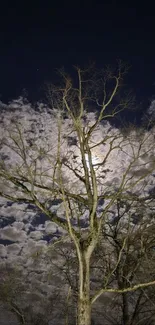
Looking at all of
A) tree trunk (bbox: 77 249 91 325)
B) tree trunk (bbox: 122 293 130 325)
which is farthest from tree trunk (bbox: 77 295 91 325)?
tree trunk (bbox: 122 293 130 325)

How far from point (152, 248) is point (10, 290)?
8.76 meters

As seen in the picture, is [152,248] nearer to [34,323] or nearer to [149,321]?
[149,321]

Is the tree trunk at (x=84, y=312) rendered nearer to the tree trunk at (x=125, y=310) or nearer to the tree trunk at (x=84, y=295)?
the tree trunk at (x=84, y=295)

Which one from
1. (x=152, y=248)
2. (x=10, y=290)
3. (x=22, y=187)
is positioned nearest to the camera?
(x=22, y=187)

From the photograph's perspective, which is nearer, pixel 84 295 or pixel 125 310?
pixel 84 295

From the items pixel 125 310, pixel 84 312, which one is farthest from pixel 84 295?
pixel 125 310

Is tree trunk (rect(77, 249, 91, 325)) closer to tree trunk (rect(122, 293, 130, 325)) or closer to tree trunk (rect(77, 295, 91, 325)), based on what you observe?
tree trunk (rect(77, 295, 91, 325))

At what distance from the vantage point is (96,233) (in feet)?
22.1

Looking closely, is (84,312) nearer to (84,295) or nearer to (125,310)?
(84,295)

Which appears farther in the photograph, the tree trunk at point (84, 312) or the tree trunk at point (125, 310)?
the tree trunk at point (125, 310)

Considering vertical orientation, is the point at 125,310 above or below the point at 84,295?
below

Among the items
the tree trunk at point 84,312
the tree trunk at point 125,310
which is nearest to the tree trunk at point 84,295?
the tree trunk at point 84,312

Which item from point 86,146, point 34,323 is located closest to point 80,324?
point 86,146

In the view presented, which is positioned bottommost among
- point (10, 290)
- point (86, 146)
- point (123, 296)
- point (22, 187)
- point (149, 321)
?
point (149, 321)
